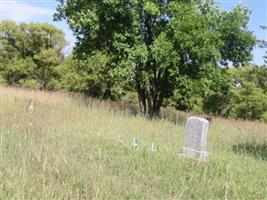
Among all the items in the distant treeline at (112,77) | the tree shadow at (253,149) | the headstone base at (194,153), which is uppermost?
the distant treeline at (112,77)

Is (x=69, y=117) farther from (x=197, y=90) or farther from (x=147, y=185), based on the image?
(x=147, y=185)

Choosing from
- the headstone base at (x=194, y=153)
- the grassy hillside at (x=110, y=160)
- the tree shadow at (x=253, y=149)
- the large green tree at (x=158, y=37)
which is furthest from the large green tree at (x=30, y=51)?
the headstone base at (x=194, y=153)

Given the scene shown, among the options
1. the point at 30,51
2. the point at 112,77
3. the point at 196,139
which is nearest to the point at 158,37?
the point at 112,77

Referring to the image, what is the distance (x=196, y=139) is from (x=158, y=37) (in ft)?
27.7

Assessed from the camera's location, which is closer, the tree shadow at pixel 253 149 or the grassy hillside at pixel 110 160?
the grassy hillside at pixel 110 160

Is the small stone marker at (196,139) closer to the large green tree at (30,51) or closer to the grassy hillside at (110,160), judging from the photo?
the grassy hillside at (110,160)

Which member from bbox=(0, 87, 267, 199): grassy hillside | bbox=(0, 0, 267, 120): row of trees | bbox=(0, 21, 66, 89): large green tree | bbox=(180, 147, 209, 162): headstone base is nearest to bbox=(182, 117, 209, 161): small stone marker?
bbox=(180, 147, 209, 162): headstone base

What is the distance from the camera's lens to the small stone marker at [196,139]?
1087 cm

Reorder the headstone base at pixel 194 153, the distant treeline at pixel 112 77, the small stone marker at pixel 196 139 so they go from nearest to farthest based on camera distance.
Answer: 1. the headstone base at pixel 194 153
2. the small stone marker at pixel 196 139
3. the distant treeline at pixel 112 77

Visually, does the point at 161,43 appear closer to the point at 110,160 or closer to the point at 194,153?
the point at 194,153

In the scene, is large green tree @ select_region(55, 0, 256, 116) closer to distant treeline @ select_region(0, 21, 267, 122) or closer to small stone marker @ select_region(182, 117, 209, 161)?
distant treeline @ select_region(0, 21, 267, 122)

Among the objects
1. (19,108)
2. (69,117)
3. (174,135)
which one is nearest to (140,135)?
(174,135)

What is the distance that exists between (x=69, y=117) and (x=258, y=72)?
823 inches

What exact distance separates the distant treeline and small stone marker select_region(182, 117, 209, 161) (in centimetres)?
712
